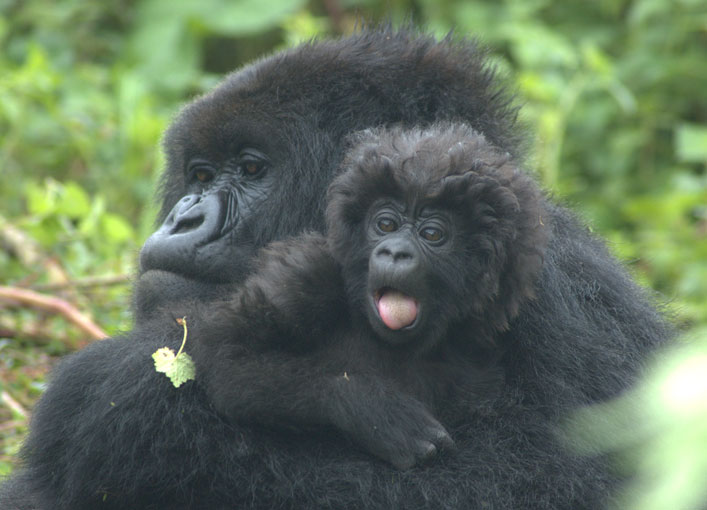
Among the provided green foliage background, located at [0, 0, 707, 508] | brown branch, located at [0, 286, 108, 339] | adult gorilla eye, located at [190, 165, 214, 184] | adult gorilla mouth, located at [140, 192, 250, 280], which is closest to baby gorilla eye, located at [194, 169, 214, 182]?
adult gorilla eye, located at [190, 165, 214, 184]

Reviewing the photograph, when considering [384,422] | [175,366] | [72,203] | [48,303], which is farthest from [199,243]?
[72,203]

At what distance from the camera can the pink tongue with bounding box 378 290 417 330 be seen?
7.84ft

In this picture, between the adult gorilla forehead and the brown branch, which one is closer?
the adult gorilla forehead

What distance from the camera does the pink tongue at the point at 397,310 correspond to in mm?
2391

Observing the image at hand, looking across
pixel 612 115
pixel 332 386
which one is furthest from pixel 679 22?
pixel 332 386

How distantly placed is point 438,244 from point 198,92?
5202 millimetres

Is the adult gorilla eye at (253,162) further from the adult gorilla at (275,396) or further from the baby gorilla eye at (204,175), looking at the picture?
the baby gorilla eye at (204,175)

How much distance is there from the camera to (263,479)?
8.00 feet

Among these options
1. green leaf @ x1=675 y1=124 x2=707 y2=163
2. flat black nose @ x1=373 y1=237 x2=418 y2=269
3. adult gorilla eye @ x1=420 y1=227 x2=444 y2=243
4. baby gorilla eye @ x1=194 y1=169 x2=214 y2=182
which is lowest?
baby gorilla eye @ x1=194 y1=169 x2=214 y2=182

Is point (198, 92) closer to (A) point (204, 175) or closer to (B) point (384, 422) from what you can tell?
(A) point (204, 175)

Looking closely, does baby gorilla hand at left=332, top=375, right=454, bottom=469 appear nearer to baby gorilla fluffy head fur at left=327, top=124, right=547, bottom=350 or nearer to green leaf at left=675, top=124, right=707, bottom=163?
baby gorilla fluffy head fur at left=327, top=124, right=547, bottom=350

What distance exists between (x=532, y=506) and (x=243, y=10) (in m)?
6.20

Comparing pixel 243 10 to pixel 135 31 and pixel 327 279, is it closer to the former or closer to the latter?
pixel 135 31

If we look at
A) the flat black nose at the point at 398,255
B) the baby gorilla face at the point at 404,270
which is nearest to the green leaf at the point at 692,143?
the baby gorilla face at the point at 404,270
